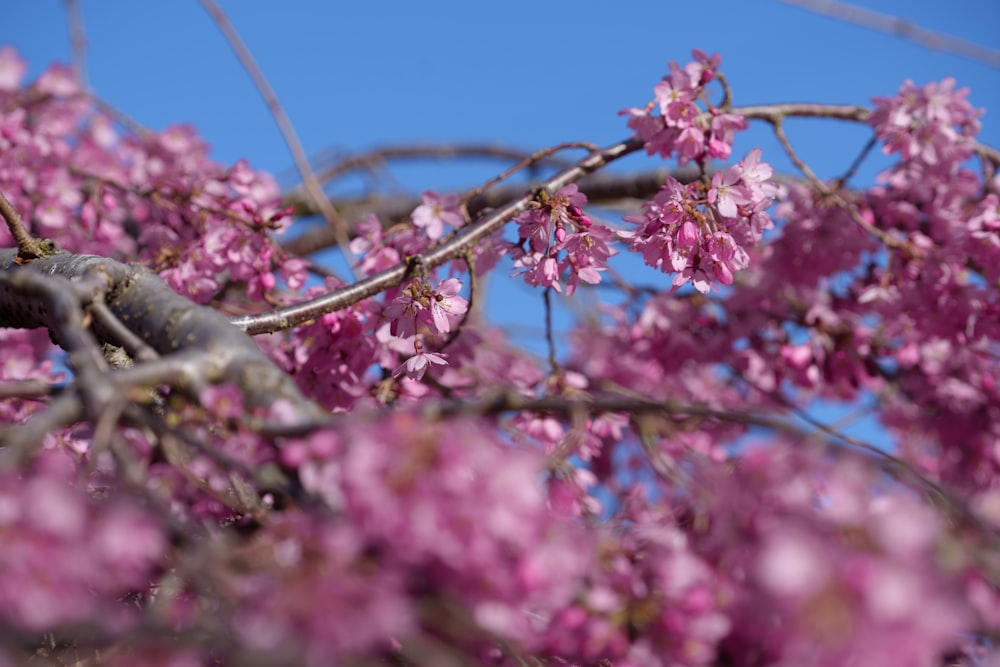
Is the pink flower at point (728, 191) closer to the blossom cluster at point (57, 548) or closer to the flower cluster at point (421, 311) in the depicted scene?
the flower cluster at point (421, 311)

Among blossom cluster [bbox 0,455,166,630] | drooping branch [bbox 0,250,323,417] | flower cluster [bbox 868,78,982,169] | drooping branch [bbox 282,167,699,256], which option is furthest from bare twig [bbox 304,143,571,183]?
blossom cluster [bbox 0,455,166,630]

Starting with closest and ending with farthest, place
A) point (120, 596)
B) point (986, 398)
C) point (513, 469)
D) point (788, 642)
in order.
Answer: point (788, 642), point (513, 469), point (120, 596), point (986, 398)

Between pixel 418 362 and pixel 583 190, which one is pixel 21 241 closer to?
pixel 418 362

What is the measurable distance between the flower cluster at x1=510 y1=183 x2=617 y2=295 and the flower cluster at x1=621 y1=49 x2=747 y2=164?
0.38m

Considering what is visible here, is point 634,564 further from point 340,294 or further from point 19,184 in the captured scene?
point 19,184

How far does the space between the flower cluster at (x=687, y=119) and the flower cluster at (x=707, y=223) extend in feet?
0.86

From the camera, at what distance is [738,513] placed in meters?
1.06

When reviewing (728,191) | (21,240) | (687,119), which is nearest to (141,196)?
(21,240)

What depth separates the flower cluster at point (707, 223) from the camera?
2033 mm

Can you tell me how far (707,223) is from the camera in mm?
2074

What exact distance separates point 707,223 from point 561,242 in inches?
15.6

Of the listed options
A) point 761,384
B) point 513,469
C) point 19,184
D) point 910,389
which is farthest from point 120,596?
point 910,389

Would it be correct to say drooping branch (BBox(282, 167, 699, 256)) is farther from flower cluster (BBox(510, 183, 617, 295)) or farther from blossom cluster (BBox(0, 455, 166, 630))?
blossom cluster (BBox(0, 455, 166, 630))

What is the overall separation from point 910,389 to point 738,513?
11.4 ft
